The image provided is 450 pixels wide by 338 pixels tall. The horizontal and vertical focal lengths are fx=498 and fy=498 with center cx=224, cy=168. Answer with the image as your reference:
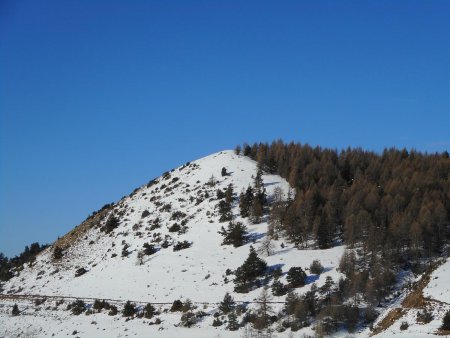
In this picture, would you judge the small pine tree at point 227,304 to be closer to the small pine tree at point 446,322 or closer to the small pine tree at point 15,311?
the small pine tree at point 446,322

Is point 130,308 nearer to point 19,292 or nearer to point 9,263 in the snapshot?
point 19,292

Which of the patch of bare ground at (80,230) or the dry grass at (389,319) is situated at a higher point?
the patch of bare ground at (80,230)

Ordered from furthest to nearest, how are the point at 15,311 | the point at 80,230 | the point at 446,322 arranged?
the point at 80,230
the point at 15,311
the point at 446,322

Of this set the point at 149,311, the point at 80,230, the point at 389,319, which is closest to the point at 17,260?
the point at 80,230

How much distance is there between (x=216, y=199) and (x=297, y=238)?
20206mm

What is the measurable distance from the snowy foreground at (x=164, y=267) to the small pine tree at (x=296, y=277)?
948 mm

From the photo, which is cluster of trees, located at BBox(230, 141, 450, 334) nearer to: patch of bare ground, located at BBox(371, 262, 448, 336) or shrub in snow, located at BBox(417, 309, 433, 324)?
patch of bare ground, located at BBox(371, 262, 448, 336)

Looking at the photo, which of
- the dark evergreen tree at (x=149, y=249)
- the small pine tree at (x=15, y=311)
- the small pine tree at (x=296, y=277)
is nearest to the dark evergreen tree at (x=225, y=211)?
the dark evergreen tree at (x=149, y=249)

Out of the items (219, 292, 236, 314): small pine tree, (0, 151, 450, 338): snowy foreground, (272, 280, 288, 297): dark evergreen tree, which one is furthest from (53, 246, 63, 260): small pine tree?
(272, 280, 288, 297): dark evergreen tree

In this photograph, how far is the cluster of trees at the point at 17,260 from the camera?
93.8m

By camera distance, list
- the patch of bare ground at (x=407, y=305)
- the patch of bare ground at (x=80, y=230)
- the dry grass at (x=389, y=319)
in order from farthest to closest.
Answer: the patch of bare ground at (x=80, y=230), the patch of bare ground at (x=407, y=305), the dry grass at (x=389, y=319)

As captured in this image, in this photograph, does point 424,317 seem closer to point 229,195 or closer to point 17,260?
point 229,195

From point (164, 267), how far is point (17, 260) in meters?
49.2

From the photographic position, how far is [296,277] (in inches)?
2194
